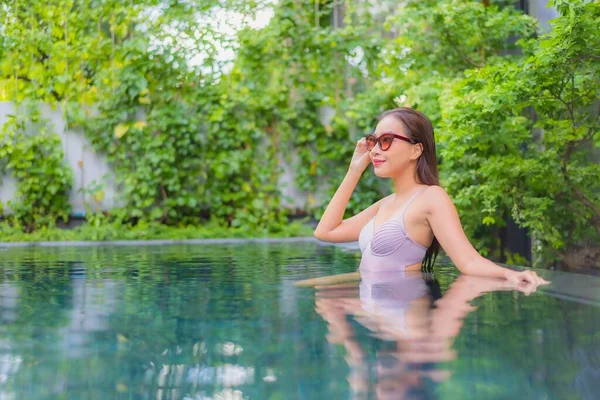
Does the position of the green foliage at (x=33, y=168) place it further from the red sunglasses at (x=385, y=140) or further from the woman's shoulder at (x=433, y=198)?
the woman's shoulder at (x=433, y=198)

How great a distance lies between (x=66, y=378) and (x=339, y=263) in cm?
300

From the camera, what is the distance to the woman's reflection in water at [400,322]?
135cm

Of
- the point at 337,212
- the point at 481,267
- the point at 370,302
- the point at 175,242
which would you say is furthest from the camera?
the point at 175,242

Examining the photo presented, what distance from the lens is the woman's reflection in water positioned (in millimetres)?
1352

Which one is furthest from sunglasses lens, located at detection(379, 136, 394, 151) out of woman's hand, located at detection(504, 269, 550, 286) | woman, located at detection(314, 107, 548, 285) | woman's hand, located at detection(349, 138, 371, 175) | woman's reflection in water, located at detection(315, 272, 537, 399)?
woman's hand, located at detection(504, 269, 550, 286)

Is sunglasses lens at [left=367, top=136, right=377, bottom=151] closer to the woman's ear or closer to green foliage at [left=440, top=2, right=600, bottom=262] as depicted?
the woman's ear

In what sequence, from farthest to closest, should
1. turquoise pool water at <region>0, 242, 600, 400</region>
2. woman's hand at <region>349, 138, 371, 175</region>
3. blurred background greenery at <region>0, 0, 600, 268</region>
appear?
blurred background greenery at <region>0, 0, 600, 268</region> → woman's hand at <region>349, 138, 371, 175</region> → turquoise pool water at <region>0, 242, 600, 400</region>

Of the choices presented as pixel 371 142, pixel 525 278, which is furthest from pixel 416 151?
pixel 525 278

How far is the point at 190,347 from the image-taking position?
1675 mm

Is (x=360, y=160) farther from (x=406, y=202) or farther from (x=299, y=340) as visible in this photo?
(x=299, y=340)

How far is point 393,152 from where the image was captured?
9.98ft

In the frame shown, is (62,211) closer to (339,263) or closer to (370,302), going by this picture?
(339,263)

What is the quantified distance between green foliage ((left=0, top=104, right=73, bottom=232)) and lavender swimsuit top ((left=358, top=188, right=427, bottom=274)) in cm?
566

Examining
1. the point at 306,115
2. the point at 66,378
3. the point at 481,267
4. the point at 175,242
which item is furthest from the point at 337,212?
the point at 306,115
